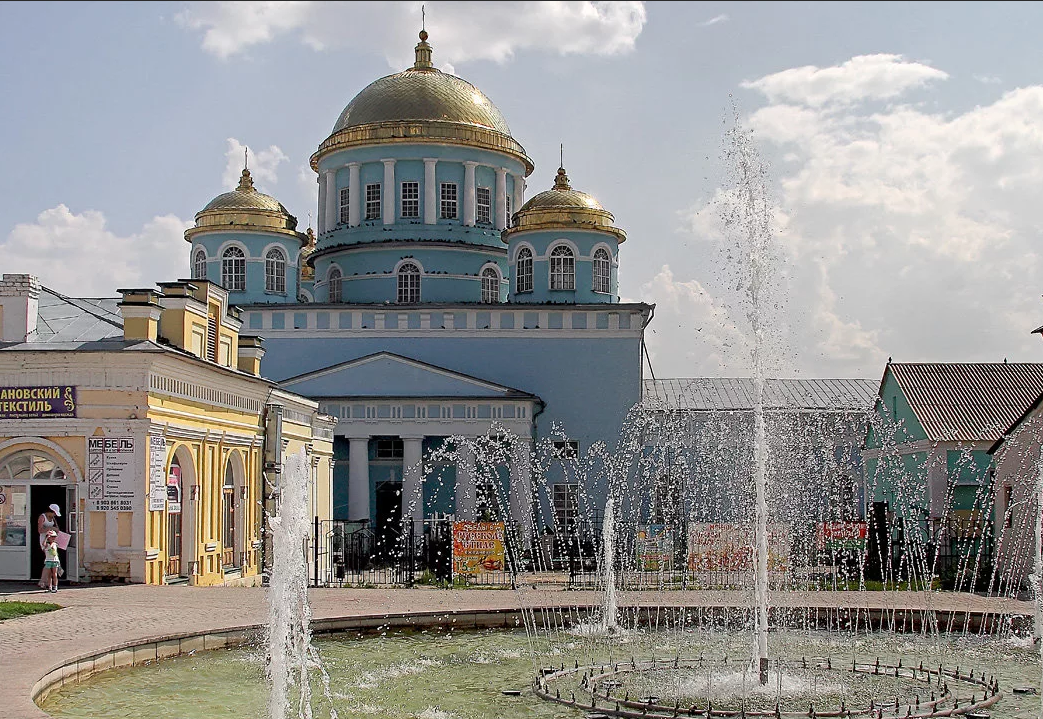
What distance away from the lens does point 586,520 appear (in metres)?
40.3

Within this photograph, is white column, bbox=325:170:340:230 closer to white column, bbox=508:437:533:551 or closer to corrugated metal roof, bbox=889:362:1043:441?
white column, bbox=508:437:533:551

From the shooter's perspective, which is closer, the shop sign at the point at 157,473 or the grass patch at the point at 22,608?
the grass patch at the point at 22,608

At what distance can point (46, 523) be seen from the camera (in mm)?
20562

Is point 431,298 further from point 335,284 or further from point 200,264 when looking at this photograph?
point 200,264

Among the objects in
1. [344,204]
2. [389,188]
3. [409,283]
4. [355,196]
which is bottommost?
[409,283]

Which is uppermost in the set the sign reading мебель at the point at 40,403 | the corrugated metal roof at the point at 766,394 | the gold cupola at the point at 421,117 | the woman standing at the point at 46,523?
the gold cupola at the point at 421,117

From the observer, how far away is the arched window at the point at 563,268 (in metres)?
43.0

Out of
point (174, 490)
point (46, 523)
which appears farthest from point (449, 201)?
point (46, 523)

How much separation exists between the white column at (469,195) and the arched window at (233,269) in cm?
775

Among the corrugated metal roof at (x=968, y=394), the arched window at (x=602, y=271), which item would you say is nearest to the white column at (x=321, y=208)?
the arched window at (x=602, y=271)

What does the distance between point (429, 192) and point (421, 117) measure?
8.72 ft

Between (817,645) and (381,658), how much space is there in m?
5.56

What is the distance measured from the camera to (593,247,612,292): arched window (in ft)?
142

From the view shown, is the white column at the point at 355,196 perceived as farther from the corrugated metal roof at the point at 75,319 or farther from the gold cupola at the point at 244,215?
the corrugated metal roof at the point at 75,319
